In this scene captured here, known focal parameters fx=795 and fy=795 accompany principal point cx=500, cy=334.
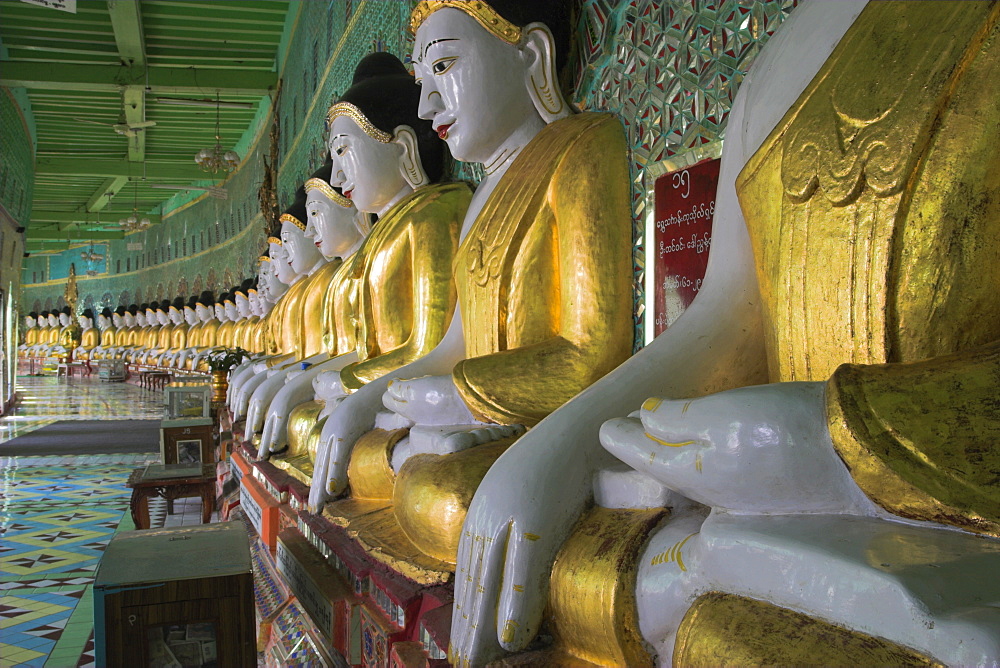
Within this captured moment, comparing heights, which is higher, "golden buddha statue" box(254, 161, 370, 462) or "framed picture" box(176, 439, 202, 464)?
"golden buddha statue" box(254, 161, 370, 462)

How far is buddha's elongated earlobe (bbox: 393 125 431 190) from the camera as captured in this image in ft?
10.8

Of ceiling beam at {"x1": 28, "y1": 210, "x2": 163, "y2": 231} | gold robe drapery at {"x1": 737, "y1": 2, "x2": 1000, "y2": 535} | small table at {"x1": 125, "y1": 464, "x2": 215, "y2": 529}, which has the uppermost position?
ceiling beam at {"x1": 28, "y1": 210, "x2": 163, "y2": 231}

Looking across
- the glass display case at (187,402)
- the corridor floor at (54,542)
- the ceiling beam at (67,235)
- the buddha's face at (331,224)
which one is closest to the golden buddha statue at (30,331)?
the ceiling beam at (67,235)

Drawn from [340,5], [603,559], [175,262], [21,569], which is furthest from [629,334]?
[175,262]

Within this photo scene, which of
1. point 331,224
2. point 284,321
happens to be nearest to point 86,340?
point 284,321

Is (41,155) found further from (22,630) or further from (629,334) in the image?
(629,334)

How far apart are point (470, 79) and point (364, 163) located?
120 centimetres

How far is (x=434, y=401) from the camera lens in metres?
1.89


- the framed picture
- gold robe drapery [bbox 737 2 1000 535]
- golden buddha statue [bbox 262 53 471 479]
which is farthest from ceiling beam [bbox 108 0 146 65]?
gold robe drapery [bbox 737 2 1000 535]

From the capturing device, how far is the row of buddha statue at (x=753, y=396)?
0.85 m

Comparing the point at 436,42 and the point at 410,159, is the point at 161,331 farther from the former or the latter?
the point at 436,42

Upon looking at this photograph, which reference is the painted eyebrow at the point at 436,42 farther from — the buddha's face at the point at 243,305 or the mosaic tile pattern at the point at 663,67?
the buddha's face at the point at 243,305

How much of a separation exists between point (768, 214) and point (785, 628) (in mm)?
720

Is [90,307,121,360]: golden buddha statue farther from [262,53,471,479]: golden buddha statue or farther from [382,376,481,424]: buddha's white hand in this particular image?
[382,376,481,424]: buddha's white hand
